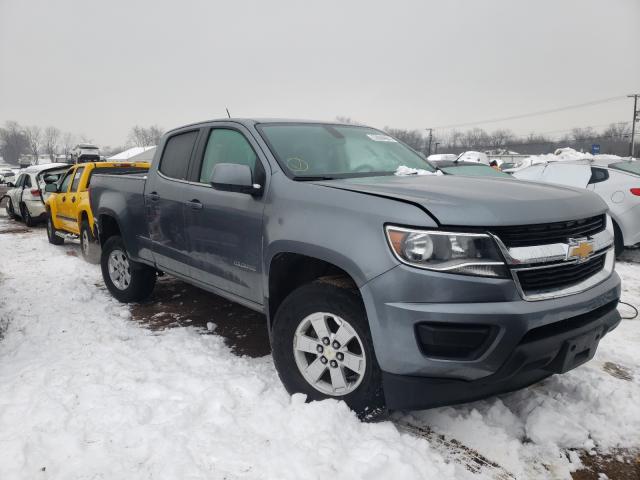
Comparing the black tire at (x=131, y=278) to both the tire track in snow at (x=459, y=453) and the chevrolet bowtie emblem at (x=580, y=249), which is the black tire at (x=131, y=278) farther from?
the chevrolet bowtie emblem at (x=580, y=249)

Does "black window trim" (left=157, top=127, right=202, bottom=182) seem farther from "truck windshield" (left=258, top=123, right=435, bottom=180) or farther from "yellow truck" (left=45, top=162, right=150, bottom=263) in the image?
"yellow truck" (left=45, top=162, right=150, bottom=263)

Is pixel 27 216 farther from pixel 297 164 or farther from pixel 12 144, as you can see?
pixel 12 144

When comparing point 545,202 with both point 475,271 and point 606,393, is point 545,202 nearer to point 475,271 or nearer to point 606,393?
point 475,271

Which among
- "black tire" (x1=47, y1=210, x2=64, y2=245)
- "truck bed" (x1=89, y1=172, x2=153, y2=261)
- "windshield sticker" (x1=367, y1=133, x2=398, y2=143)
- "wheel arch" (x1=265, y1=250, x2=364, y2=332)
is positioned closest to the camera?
"wheel arch" (x1=265, y1=250, x2=364, y2=332)

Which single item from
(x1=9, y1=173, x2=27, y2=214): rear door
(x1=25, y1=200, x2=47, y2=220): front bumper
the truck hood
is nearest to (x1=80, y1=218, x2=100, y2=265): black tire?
the truck hood

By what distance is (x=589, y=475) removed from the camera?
2.38m

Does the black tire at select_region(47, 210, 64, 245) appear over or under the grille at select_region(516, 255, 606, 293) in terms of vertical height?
under

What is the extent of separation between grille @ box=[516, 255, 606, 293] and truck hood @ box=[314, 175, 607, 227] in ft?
0.81

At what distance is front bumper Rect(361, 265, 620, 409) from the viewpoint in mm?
2141

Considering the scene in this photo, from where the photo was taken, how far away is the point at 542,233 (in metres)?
2.30

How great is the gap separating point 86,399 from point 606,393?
336 cm

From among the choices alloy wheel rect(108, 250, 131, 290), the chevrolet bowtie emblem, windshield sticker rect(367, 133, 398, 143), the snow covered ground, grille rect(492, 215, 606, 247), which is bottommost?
the snow covered ground

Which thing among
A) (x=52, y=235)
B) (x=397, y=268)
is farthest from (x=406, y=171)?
(x=52, y=235)

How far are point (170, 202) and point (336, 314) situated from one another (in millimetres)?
2179
